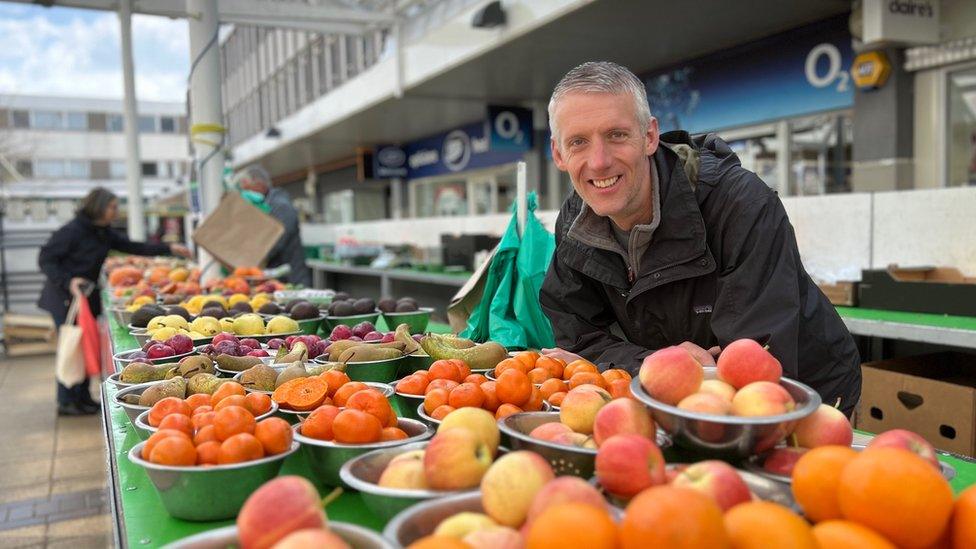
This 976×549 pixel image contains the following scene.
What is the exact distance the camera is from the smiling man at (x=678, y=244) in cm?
201

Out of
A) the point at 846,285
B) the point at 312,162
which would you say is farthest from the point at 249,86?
the point at 846,285

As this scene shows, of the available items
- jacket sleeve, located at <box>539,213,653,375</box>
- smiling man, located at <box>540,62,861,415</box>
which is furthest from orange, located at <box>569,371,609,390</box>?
jacket sleeve, located at <box>539,213,653,375</box>

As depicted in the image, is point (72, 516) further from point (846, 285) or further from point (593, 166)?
point (846, 285)

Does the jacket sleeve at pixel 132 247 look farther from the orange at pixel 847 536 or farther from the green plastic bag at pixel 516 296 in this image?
the orange at pixel 847 536

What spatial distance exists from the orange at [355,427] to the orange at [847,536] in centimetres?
81

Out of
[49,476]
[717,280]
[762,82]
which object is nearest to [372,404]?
[717,280]

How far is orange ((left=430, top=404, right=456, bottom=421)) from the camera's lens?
158 centimetres

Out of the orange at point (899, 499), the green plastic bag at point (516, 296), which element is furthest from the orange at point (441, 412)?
the green plastic bag at point (516, 296)

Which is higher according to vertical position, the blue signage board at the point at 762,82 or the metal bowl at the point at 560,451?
the blue signage board at the point at 762,82

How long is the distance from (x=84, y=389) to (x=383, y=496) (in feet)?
23.0

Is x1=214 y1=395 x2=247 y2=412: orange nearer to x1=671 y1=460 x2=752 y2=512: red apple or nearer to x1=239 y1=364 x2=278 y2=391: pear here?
x1=239 y1=364 x2=278 y2=391: pear

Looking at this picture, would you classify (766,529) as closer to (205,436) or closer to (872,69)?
(205,436)

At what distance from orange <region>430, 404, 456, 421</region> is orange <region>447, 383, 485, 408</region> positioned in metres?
0.02

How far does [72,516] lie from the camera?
177 inches
